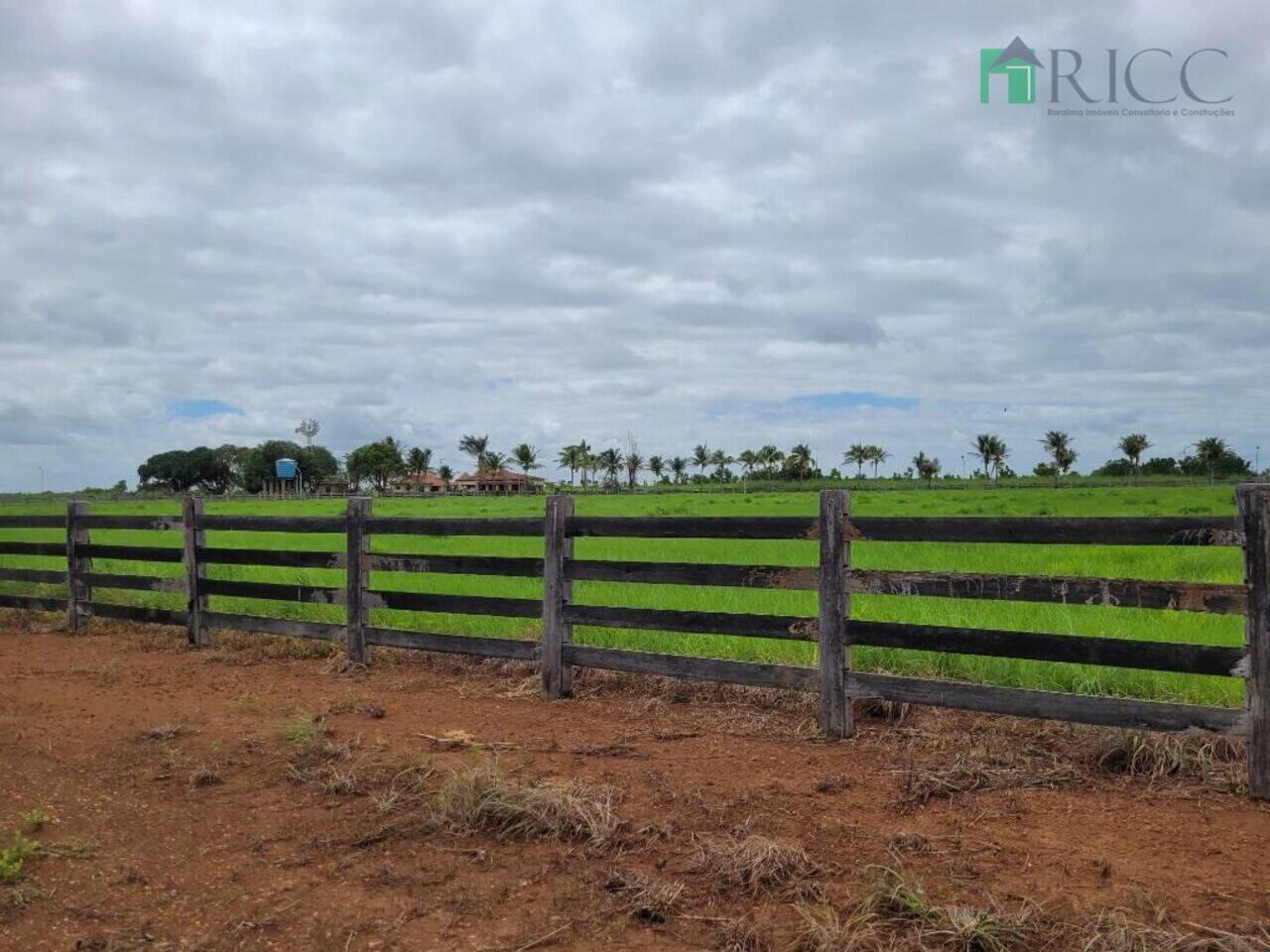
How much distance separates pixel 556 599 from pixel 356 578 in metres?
2.37

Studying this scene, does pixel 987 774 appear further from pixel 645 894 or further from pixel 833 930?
pixel 645 894

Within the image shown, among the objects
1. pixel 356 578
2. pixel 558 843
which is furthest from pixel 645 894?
pixel 356 578

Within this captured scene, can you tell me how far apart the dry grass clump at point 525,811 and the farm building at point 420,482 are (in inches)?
4647

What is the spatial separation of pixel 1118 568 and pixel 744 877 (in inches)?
430

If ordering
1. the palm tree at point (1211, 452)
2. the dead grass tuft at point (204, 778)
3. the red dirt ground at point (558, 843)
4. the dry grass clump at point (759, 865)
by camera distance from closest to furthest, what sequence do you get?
1. the red dirt ground at point (558, 843)
2. the dry grass clump at point (759, 865)
3. the dead grass tuft at point (204, 778)
4. the palm tree at point (1211, 452)

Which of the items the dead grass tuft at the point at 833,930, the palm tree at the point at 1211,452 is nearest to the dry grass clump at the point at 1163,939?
the dead grass tuft at the point at 833,930

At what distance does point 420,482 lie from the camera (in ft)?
428

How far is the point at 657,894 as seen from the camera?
381 centimetres

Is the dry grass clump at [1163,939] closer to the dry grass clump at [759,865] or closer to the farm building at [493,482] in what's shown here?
the dry grass clump at [759,865]

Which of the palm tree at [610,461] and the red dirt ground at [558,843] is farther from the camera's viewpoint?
the palm tree at [610,461]

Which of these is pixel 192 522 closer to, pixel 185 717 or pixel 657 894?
pixel 185 717

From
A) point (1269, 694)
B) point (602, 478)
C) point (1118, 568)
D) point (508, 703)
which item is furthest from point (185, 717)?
point (602, 478)

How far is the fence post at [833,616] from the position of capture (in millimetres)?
6090

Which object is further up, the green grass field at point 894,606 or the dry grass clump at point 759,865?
the green grass field at point 894,606
